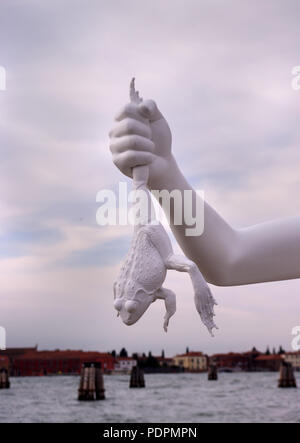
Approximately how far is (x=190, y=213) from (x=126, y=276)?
623 millimetres

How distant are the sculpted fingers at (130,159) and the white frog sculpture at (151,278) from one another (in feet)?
0.69

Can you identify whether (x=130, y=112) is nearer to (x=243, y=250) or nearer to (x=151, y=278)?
(x=151, y=278)

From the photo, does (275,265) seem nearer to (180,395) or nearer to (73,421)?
(73,421)

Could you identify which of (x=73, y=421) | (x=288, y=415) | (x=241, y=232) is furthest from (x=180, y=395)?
(x=241, y=232)

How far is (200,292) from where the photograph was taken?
5.80ft

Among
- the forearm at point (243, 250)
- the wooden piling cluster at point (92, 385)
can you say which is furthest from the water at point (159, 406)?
the forearm at point (243, 250)

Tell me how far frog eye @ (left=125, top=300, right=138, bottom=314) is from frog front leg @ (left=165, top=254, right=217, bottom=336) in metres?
0.17

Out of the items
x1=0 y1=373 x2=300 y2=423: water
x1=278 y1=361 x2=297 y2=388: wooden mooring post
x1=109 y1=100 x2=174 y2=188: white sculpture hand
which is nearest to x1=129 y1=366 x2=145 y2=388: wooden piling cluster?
x1=0 y1=373 x2=300 y2=423: water

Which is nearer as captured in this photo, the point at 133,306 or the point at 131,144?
the point at 133,306

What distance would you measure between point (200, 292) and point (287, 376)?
45.3 m

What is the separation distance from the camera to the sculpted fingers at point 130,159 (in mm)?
1930

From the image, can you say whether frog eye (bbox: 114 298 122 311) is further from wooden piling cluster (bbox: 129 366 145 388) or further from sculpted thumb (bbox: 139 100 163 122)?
wooden piling cluster (bbox: 129 366 145 388)

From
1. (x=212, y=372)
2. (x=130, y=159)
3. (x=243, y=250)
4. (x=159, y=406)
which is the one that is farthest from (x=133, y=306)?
(x=212, y=372)

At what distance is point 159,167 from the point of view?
214cm
